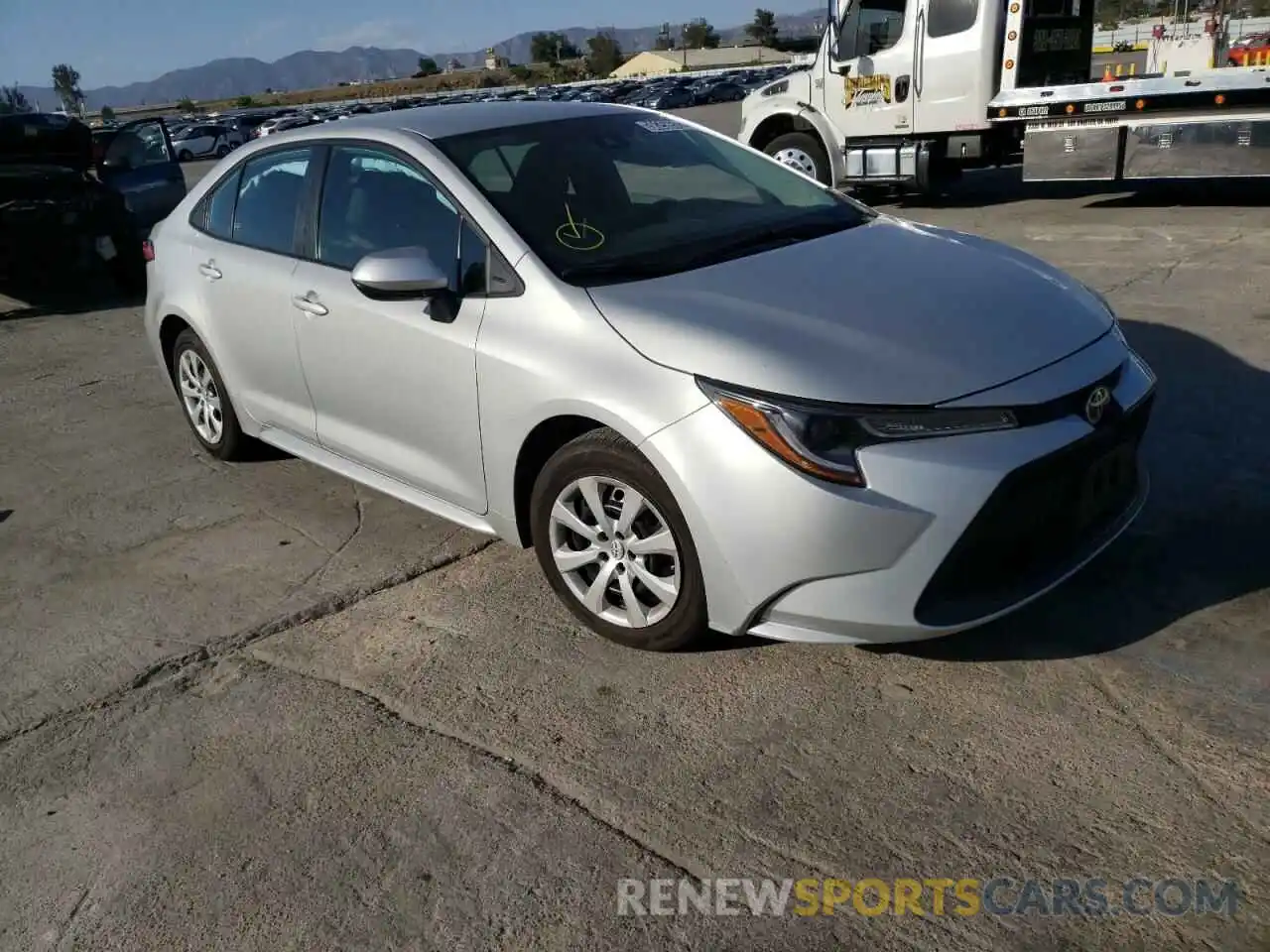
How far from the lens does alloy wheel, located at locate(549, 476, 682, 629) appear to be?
10.7ft

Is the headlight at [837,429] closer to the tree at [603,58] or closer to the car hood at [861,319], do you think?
the car hood at [861,319]

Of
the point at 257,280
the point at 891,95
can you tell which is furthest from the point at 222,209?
the point at 891,95

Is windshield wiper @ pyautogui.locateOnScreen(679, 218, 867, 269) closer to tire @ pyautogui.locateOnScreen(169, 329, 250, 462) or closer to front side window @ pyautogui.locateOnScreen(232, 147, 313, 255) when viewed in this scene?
front side window @ pyautogui.locateOnScreen(232, 147, 313, 255)

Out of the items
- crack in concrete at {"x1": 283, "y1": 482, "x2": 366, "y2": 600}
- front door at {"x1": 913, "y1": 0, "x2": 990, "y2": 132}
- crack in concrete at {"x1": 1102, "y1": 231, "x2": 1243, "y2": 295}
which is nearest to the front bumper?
crack in concrete at {"x1": 283, "y1": 482, "x2": 366, "y2": 600}

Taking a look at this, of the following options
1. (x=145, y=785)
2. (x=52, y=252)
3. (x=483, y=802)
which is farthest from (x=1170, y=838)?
(x=52, y=252)

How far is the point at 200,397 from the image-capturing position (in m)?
5.50

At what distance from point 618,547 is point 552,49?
13942cm

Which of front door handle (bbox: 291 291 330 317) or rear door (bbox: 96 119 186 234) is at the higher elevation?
front door handle (bbox: 291 291 330 317)

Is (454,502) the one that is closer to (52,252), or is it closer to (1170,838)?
(1170,838)

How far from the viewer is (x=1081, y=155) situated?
36.5 feet

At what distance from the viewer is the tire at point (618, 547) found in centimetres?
320

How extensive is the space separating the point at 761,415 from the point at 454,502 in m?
1.45

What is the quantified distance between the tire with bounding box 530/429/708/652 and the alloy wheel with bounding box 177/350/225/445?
248 centimetres

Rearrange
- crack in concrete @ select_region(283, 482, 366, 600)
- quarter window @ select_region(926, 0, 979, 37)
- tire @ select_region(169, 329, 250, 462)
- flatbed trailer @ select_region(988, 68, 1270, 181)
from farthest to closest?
quarter window @ select_region(926, 0, 979, 37) → flatbed trailer @ select_region(988, 68, 1270, 181) → tire @ select_region(169, 329, 250, 462) → crack in concrete @ select_region(283, 482, 366, 600)
